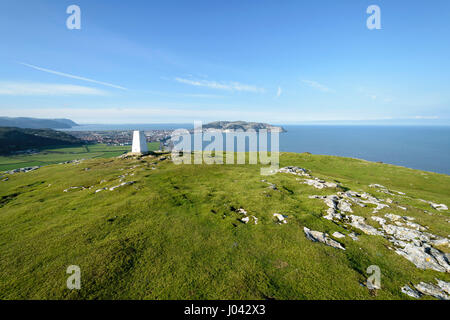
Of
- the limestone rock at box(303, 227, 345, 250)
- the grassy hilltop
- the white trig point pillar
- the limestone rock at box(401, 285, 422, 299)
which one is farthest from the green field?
the limestone rock at box(401, 285, 422, 299)

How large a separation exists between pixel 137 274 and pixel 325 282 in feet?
36.7

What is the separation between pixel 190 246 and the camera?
13.1 meters

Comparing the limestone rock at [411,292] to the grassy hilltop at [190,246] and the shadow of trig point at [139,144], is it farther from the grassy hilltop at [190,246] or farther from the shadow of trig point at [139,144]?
the shadow of trig point at [139,144]

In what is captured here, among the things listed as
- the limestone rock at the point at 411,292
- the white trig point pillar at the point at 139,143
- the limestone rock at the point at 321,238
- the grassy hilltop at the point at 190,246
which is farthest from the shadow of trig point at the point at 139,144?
the limestone rock at the point at 411,292

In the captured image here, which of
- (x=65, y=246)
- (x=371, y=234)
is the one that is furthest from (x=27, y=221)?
(x=371, y=234)

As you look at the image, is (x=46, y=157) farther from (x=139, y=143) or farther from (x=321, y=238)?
(x=321, y=238)

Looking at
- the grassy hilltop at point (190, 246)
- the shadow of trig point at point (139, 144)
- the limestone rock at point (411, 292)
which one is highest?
the shadow of trig point at point (139, 144)

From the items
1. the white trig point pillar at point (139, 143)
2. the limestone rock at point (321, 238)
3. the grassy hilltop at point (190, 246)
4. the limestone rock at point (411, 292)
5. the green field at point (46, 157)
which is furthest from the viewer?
the green field at point (46, 157)

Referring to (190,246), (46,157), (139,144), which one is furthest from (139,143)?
(46,157)

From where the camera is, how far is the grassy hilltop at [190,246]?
9.66 metres

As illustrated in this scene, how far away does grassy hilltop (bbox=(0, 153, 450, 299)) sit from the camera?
380 inches

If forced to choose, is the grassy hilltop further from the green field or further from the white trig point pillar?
the green field

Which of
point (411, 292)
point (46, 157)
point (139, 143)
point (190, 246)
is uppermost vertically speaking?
point (139, 143)

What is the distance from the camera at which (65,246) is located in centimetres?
1298
